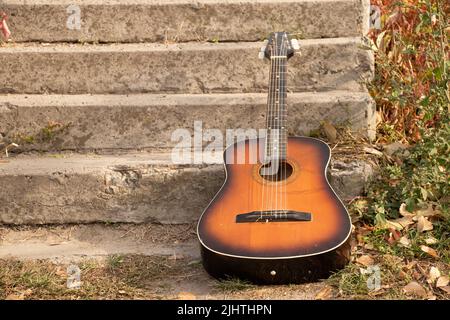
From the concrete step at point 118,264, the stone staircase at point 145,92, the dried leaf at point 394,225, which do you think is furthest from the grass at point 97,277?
the dried leaf at point 394,225

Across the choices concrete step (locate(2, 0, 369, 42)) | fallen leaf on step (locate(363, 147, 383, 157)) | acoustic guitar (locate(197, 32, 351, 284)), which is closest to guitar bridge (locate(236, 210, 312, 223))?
acoustic guitar (locate(197, 32, 351, 284))

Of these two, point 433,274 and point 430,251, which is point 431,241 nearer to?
point 430,251

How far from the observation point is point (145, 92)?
14.0 feet

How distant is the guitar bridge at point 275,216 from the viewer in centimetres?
326

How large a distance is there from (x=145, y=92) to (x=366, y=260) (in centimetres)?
172

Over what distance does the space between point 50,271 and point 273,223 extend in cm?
115

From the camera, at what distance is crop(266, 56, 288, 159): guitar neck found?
11.6ft

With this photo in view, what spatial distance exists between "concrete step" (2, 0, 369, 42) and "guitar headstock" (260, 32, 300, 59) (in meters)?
0.70

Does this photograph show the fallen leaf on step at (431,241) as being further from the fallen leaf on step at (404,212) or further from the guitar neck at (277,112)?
the guitar neck at (277,112)

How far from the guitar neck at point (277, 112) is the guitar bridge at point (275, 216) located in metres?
0.36

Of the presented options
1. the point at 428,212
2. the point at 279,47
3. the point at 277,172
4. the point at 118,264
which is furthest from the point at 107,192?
the point at 428,212

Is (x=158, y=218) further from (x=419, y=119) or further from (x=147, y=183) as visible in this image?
(x=419, y=119)

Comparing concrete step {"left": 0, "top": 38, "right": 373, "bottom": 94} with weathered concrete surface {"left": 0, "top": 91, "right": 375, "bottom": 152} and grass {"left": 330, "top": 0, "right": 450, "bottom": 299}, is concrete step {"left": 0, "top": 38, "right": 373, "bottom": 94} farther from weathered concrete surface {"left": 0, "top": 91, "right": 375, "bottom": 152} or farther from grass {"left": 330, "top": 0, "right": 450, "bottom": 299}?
grass {"left": 330, "top": 0, "right": 450, "bottom": 299}
